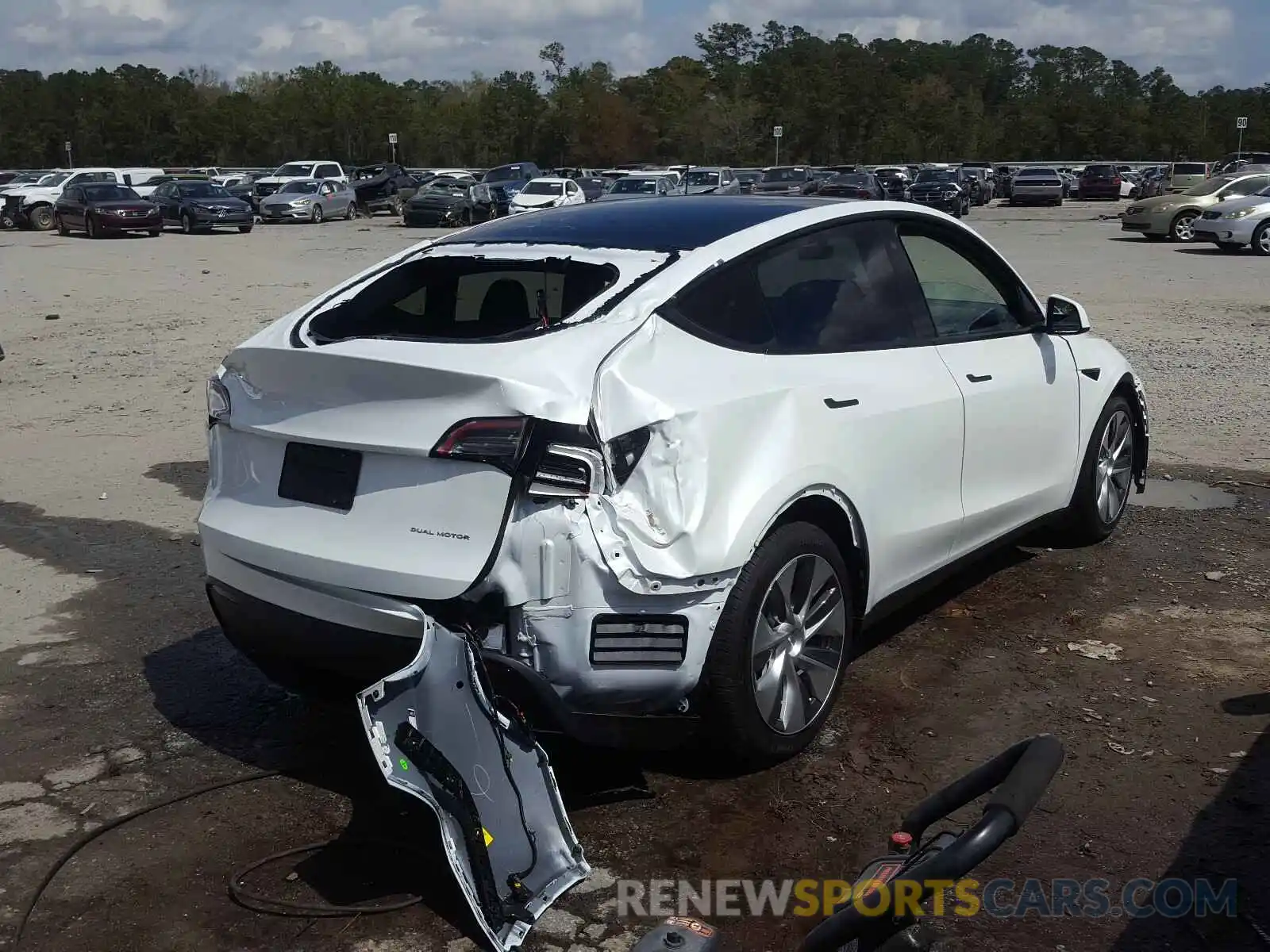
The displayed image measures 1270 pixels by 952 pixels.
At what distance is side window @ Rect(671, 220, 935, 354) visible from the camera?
4062 mm

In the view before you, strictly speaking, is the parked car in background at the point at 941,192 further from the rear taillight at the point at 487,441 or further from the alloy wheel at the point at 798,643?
the rear taillight at the point at 487,441

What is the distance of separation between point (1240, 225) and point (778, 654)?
24467 millimetres

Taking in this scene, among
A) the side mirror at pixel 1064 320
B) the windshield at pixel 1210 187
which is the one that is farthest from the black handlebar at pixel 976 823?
the windshield at pixel 1210 187

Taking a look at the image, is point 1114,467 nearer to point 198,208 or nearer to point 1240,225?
point 1240,225

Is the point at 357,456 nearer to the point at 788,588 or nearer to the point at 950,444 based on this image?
the point at 788,588

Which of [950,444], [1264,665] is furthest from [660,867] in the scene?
[1264,665]

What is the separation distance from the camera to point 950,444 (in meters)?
4.77

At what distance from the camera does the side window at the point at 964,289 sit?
16.6 ft

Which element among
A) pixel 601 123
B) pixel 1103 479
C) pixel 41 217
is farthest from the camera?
pixel 601 123

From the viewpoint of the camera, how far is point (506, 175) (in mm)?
43688

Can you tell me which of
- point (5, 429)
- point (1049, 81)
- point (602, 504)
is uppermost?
point (1049, 81)

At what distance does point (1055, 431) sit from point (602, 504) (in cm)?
291

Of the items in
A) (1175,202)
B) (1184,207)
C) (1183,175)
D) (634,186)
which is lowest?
(1184,207)

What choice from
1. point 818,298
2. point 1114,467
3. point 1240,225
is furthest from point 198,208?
point 818,298
